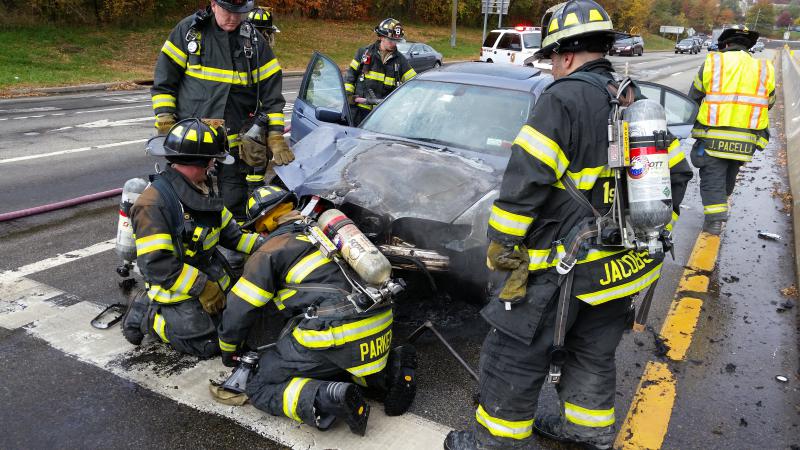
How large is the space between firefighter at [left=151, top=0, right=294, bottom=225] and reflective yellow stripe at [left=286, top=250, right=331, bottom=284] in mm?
1439

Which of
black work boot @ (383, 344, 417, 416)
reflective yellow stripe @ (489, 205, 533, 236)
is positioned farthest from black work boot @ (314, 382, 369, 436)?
reflective yellow stripe @ (489, 205, 533, 236)

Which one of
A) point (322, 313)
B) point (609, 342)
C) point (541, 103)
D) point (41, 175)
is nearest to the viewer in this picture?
point (541, 103)

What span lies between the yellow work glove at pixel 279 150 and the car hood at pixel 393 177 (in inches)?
1.7

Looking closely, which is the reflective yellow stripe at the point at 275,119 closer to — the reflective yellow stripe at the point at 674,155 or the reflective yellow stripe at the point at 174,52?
the reflective yellow stripe at the point at 174,52

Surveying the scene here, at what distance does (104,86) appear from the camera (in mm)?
15500

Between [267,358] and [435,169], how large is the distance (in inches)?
57.4

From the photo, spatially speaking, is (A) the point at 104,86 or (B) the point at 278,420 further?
(A) the point at 104,86

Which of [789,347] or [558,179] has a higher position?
[558,179]

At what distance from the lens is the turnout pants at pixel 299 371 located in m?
2.72

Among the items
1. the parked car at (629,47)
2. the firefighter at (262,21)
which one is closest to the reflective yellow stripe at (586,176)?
the firefighter at (262,21)

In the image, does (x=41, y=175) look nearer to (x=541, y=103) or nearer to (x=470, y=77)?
→ (x=470, y=77)

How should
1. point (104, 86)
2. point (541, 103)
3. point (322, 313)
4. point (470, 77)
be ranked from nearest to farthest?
point (541, 103)
point (322, 313)
point (470, 77)
point (104, 86)

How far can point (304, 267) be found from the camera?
9.20ft

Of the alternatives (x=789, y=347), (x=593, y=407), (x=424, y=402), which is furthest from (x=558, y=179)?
(x=789, y=347)
